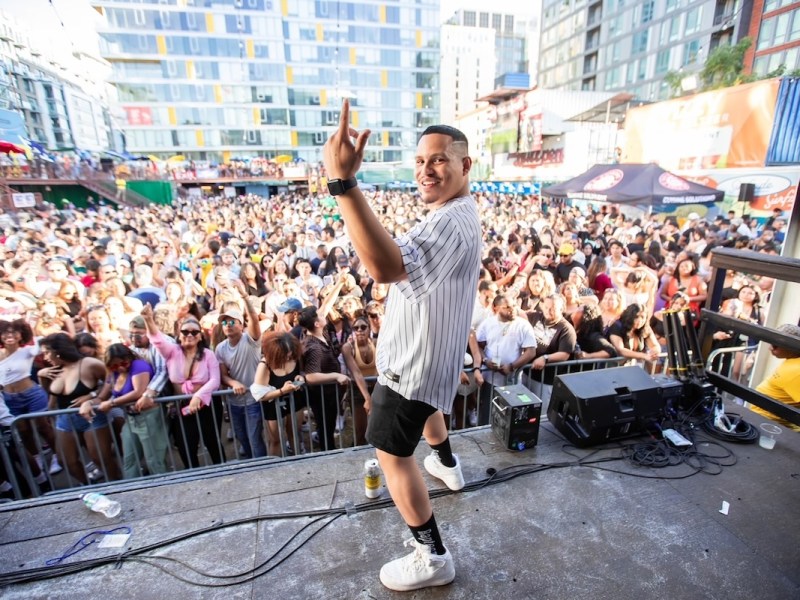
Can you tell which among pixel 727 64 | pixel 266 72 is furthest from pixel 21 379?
pixel 266 72

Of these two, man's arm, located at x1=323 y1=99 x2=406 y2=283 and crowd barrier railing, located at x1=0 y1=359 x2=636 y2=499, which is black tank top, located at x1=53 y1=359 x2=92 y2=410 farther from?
man's arm, located at x1=323 y1=99 x2=406 y2=283

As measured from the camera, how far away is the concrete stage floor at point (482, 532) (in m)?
2.17

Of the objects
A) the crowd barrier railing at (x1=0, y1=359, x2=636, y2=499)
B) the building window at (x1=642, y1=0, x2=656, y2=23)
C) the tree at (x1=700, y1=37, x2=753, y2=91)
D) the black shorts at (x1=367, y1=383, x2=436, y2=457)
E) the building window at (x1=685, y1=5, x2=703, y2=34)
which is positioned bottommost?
the crowd barrier railing at (x1=0, y1=359, x2=636, y2=499)

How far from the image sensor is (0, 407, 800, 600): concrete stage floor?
2.17 metres

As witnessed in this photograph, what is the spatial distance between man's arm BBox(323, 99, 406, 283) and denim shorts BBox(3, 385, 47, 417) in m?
4.34

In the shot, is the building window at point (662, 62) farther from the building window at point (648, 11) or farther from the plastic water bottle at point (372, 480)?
the plastic water bottle at point (372, 480)

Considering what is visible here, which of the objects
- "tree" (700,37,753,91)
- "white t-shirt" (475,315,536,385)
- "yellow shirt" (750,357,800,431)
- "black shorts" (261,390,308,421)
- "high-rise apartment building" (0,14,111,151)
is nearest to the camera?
"yellow shirt" (750,357,800,431)

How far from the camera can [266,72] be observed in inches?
2325

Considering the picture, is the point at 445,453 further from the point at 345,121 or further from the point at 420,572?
the point at 345,121

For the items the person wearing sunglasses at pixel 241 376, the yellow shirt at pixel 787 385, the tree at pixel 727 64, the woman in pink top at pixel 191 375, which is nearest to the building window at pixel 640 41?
the tree at pixel 727 64

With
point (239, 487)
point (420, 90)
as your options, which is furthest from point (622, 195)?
point (420, 90)

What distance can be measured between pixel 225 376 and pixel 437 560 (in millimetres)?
2880

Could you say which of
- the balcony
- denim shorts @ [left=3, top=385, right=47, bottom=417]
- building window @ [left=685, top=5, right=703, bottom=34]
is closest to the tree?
the balcony

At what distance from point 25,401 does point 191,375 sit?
1.53 m
